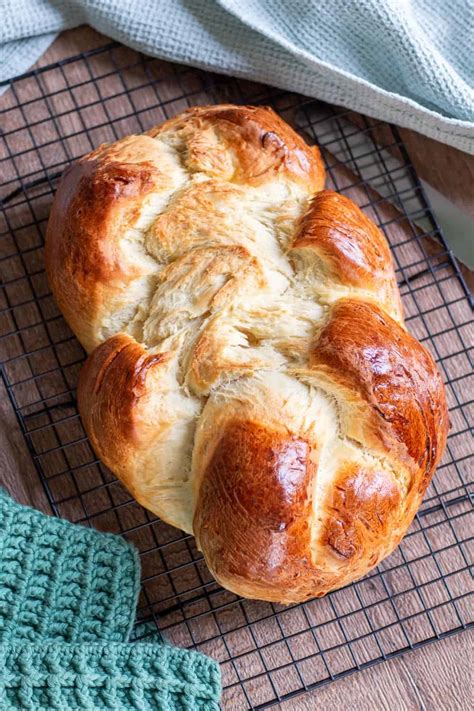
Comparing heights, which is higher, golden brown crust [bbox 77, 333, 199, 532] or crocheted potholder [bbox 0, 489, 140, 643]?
golden brown crust [bbox 77, 333, 199, 532]

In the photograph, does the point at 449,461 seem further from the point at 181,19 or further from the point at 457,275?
the point at 181,19

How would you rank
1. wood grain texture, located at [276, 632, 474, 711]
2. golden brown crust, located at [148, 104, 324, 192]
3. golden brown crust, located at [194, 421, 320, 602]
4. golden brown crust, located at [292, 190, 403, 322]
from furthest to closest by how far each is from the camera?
wood grain texture, located at [276, 632, 474, 711] < golden brown crust, located at [148, 104, 324, 192] < golden brown crust, located at [292, 190, 403, 322] < golden brown crust, located at [194, 421, 320, 602]

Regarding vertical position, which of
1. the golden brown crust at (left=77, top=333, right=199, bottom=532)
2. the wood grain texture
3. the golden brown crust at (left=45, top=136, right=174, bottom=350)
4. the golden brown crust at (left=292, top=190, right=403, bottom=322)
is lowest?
the wood grain texture

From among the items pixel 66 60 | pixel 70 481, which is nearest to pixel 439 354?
pixel 70 481

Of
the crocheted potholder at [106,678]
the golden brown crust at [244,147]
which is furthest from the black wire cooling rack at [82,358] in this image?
the golden brown crust at [244,147]

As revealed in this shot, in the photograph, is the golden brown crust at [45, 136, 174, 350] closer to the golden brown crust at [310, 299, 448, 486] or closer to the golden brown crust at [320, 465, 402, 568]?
the golden brown crust at [310, 299, 448, 486]

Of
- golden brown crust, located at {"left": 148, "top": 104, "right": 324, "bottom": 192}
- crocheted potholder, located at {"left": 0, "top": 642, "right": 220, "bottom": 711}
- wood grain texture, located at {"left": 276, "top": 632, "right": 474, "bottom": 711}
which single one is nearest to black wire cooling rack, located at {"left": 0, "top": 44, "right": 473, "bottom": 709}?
wood grain texture, located at {"left": 276, "top": 632, "right": 474, "bottom": 711}

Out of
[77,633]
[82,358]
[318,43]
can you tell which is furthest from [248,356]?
[318,43]
